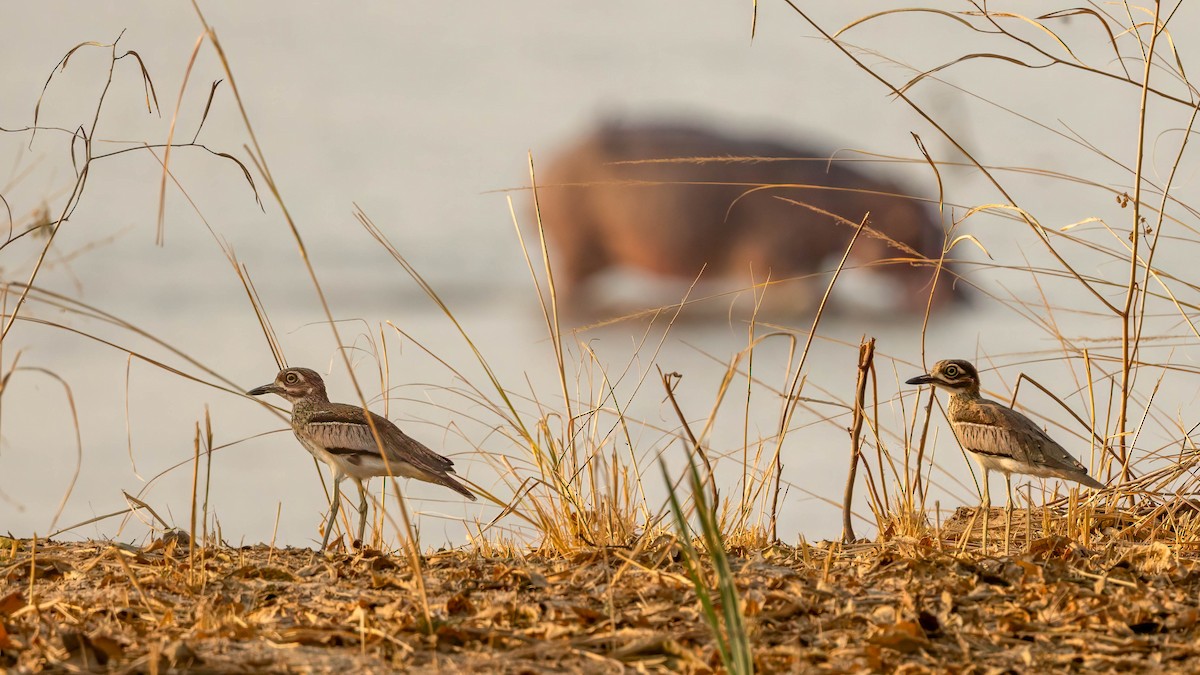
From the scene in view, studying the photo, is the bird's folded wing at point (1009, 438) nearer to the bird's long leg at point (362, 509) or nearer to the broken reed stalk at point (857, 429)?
the broken reed stalk at point (857, 429)

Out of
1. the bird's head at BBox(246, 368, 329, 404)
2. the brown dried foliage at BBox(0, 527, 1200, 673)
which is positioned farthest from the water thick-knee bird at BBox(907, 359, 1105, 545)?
the bird's head at BBox(246, 368, 329, 404)

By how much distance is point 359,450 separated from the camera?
13.6 ft

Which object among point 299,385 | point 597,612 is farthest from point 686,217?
point 597,612

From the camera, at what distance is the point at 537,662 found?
8.23ft

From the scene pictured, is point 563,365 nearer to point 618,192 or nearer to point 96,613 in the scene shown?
point 96,613

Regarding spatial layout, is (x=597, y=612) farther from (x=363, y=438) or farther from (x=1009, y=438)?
(x=1009, y=438)

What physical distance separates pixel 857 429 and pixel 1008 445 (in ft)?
1.62

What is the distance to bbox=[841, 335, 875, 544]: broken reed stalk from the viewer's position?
395 centimetres

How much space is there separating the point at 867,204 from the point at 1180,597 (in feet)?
43.7

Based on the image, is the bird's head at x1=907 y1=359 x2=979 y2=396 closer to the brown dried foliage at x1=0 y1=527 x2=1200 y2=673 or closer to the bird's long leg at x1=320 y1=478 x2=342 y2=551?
the brown dried foliage at x1=0 y1=527 x2=1200 y2=673

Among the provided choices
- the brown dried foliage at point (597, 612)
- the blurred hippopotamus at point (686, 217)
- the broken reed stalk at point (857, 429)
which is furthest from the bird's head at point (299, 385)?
the blurred hippopotamus at point (686, 217)

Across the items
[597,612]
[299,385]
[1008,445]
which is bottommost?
[597,612]

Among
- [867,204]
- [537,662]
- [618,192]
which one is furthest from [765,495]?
[867,204]

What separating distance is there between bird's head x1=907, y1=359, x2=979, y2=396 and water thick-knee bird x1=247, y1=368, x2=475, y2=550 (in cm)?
170
